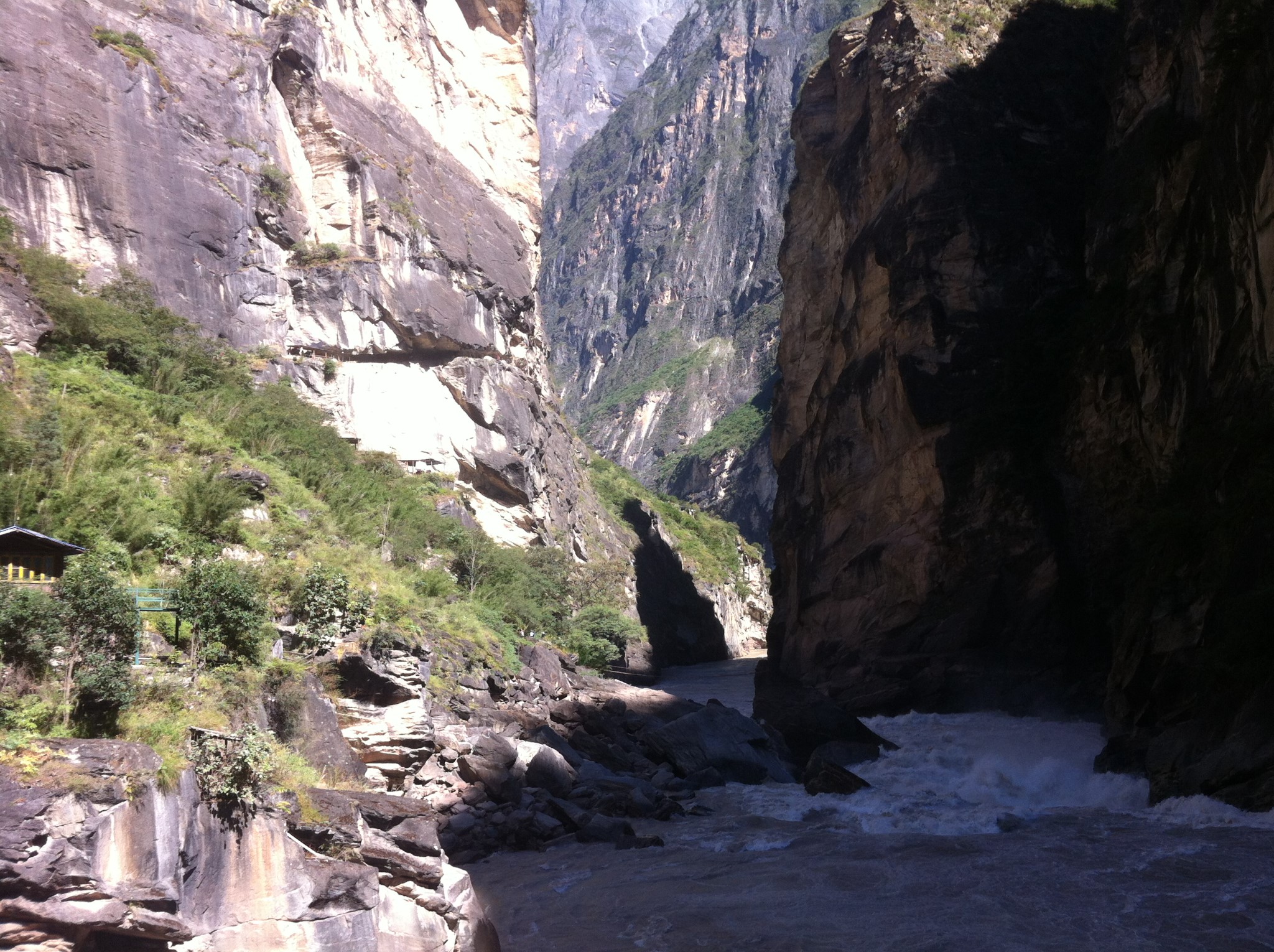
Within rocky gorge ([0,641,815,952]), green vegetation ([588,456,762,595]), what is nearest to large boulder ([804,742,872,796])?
rocky gorge ([0,641,815,952])

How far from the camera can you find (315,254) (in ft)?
133

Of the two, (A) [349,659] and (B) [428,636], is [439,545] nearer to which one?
(B) [428,636]

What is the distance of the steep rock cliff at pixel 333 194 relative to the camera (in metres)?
32.1

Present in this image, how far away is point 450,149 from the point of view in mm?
51906

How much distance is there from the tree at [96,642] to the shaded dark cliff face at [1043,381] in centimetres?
1670

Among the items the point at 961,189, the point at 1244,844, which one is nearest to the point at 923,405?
the point at 961,189

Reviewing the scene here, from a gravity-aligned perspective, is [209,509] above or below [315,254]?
below

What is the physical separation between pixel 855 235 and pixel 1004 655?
18.6 m

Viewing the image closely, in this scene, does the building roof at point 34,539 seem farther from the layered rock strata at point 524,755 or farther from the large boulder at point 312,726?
the layered rock strata at point 524,755

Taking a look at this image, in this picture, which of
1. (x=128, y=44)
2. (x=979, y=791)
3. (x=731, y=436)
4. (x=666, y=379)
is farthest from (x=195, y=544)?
(x=666, y=379)

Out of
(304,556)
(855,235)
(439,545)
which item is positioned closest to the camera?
(304,556)

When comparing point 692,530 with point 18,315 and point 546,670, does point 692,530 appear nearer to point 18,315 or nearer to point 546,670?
point 546,670

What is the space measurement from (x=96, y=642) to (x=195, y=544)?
7.68 m

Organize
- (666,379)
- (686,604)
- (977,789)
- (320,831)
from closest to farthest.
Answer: (320,831) → (977,789) → (686,604) → (666,379)
